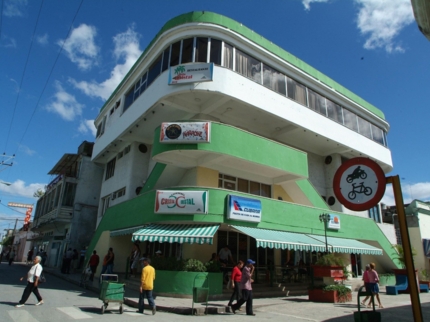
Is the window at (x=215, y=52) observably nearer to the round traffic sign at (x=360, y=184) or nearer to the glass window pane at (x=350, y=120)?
the glass window pane at (x=350, y=120)

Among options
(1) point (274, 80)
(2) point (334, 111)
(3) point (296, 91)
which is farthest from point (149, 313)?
(2) point (334, 111)

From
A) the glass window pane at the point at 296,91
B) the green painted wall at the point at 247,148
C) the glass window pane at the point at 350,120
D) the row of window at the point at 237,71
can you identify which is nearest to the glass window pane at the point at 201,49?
the row of window at the point at 237,71

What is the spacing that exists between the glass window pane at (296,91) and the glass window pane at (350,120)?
4.93 metres

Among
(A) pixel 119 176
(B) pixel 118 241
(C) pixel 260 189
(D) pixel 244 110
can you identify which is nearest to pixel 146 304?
(B) pixel 118 241

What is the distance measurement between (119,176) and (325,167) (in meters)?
15.6

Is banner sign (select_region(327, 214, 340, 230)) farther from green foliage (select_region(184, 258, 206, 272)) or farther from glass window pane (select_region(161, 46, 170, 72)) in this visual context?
glass window pane (select_region(161, 46, 170, 72))

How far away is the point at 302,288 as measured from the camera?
17.0 m

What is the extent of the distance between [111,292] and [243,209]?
23.0 ft

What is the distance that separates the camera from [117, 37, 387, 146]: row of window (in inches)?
682

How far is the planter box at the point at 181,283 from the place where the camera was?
42.5 ft

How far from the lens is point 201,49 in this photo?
57.0ft

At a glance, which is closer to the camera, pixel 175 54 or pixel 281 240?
pixel 281 240

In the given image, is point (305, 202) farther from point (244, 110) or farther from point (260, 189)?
point (244, 110)

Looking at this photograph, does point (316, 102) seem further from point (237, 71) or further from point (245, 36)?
point (237, 71)
